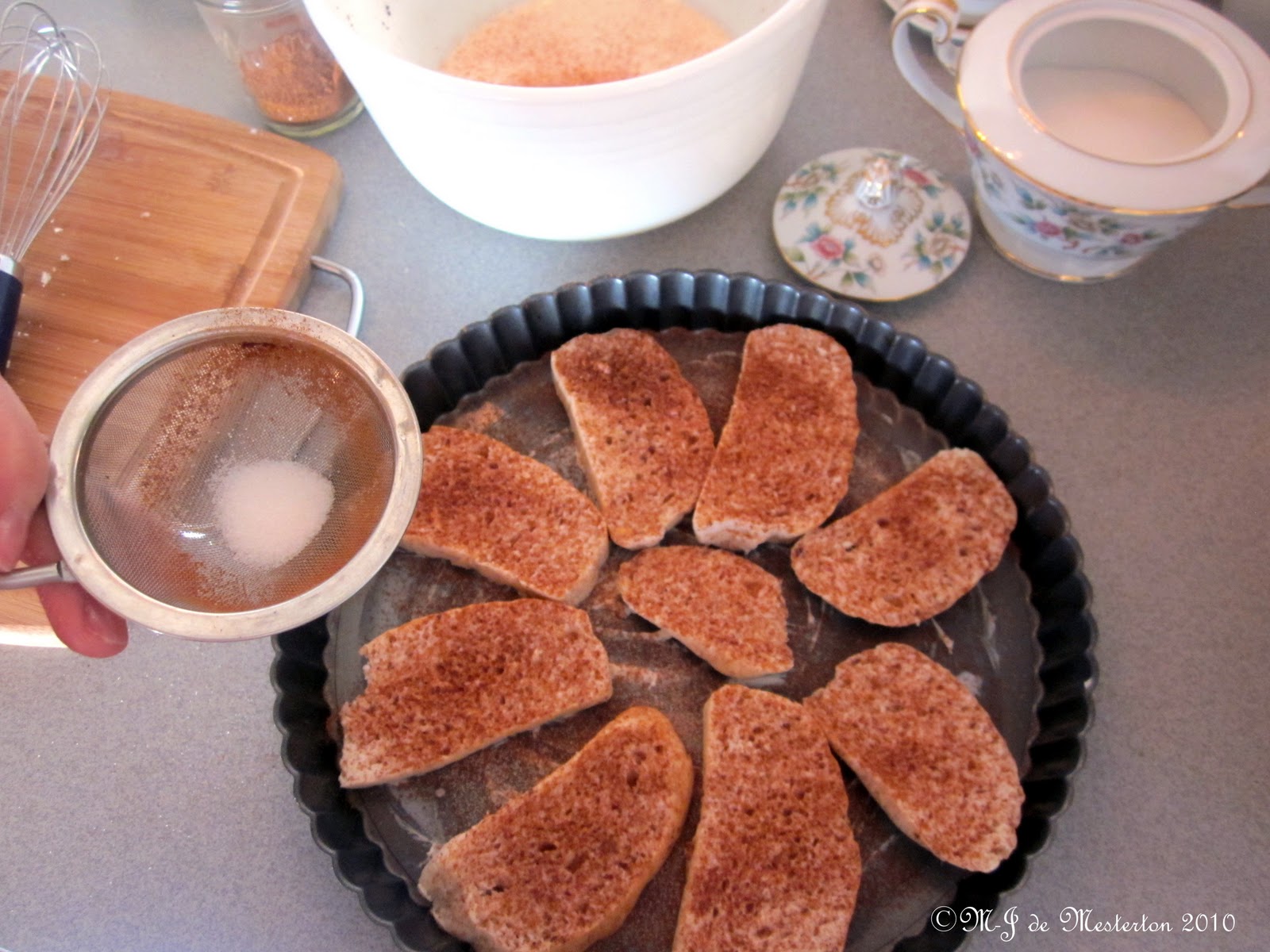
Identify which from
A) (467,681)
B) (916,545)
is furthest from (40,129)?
(916,545)

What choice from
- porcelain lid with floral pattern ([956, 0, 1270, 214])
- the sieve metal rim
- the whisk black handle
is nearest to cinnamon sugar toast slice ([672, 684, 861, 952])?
the sieve metal rim

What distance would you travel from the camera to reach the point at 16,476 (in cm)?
84

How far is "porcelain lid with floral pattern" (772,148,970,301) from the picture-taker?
1.26 metres

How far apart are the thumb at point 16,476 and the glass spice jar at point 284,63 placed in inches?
29.3

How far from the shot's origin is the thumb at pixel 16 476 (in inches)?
32.7

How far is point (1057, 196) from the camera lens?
3.46 ft

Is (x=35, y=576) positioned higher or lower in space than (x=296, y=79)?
lower

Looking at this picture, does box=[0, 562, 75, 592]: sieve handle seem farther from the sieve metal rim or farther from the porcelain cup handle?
the porcelain cup handle

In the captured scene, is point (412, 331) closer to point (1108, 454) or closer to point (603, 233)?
point (603, 233)

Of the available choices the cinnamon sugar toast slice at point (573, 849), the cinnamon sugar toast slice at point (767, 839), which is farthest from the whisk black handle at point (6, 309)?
the cinnamon sugar toast slice at point (767, 839)

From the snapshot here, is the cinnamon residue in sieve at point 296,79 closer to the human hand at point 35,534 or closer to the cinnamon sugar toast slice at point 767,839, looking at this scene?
the human hand at point 35,534

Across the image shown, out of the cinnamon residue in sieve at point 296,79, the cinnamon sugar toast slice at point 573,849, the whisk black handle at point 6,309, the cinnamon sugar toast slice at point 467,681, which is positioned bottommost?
the cinnamon sugar toast slice at point 573,849

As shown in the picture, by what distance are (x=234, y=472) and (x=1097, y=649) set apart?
1.07 m

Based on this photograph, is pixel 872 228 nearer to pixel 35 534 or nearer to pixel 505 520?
pixel 505 520
